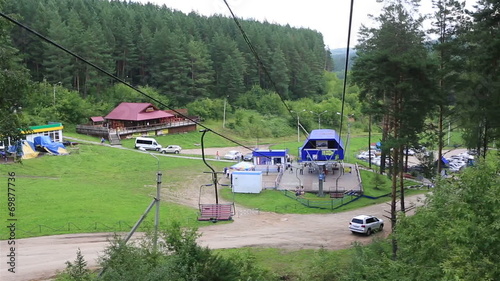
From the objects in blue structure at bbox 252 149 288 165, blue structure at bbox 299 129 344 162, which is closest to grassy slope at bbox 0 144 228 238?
blue structure at bbox 252 149 288 165

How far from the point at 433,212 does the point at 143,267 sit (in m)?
7.85

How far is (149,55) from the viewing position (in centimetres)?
7844

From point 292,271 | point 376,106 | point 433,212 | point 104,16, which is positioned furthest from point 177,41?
point 433,212

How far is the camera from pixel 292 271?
1786 cm

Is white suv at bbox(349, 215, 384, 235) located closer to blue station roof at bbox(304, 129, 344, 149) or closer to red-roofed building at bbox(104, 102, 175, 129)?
blue station roof at bbox(304, 129, 344, 149)

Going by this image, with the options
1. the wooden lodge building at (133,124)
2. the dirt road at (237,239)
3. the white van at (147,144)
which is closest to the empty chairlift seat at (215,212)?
the dirt road at (237,239)

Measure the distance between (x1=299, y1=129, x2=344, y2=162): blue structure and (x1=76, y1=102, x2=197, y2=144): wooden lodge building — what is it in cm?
2569

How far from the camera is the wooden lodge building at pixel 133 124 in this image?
5491 centimetres

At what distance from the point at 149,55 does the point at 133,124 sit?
956 inches

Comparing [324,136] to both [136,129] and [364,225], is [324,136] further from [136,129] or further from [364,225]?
[136,129]

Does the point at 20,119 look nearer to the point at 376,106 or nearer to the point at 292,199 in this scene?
the point at 376,106

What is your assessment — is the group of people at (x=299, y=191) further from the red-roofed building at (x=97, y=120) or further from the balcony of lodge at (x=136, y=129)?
the red-roofed building at (x=97, y=120)

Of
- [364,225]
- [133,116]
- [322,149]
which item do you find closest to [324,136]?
[322,149]

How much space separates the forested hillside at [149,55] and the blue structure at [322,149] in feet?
81.5
